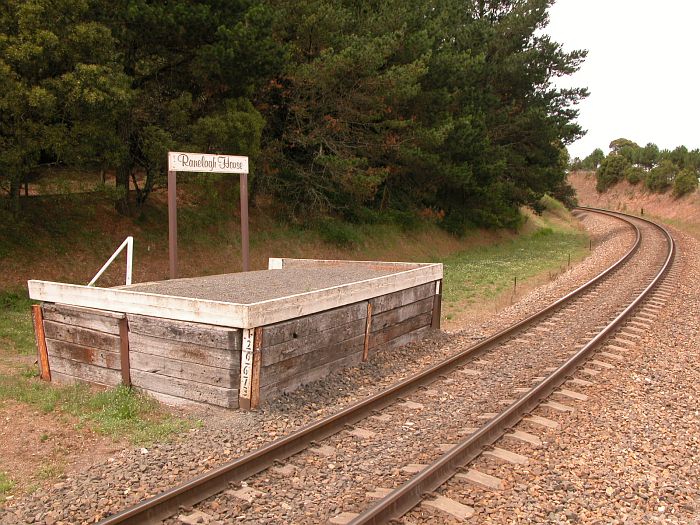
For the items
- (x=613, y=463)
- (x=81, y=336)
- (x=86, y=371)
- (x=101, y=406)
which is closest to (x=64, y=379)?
(x=86, y=371)

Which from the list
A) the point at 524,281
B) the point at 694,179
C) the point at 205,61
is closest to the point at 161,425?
the point at 205,61

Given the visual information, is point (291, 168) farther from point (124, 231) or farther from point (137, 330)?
point (137, 330)

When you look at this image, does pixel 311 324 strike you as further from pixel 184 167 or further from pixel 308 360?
pixel 184 167

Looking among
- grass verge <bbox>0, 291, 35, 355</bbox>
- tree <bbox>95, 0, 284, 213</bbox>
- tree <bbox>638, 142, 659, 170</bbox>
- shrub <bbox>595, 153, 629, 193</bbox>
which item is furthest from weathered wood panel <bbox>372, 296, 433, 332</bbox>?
tree <bbox>638, 142, 659, 170</bbox>

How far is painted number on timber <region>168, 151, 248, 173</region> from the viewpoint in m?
9.77

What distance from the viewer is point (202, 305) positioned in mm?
6516

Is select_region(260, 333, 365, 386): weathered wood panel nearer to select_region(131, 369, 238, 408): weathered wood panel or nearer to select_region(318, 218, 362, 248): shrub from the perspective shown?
select_region(131, 369, 238, 408): weathered wood panel

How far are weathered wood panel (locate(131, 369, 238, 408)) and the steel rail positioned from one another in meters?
2.48

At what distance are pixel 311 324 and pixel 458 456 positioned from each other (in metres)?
2.67

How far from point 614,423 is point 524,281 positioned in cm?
1332

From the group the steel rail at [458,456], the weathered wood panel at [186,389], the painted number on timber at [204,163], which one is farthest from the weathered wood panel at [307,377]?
the painted number on timber at [204,163]

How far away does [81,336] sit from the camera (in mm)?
7484

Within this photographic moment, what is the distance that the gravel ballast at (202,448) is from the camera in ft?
15.3

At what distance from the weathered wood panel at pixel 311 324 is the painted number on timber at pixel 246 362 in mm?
226
